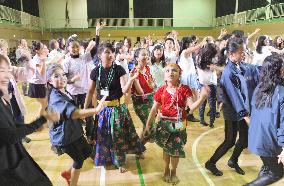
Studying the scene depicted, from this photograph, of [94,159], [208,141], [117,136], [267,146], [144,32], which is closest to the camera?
[267,146]

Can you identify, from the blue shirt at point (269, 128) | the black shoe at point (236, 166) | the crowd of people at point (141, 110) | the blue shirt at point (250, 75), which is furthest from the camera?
the black shoe at point (236, 166)

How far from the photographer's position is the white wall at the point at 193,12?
29.1m

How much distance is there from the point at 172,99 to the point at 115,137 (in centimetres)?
108

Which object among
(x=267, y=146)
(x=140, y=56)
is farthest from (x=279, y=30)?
(x=267, y=146)

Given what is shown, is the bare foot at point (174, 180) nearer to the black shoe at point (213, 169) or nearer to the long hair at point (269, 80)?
the black shoe at point (213, 169)

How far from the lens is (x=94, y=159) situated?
4.62m

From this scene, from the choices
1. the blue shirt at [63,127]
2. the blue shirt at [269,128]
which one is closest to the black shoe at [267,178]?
the blue shirt at [269,128]

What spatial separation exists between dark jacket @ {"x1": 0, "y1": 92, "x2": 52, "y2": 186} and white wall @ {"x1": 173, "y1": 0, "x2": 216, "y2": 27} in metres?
27.9

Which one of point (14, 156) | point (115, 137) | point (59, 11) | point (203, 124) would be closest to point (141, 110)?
point (115, 137)

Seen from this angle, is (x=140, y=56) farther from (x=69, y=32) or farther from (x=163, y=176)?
(x=69, y=32)

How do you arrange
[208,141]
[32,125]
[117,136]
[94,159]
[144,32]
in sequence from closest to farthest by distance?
[32,125]
[117,136]
[94,159]
[208,141]
[144,32]

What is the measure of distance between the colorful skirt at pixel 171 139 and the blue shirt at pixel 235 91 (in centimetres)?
72

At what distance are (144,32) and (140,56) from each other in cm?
2320

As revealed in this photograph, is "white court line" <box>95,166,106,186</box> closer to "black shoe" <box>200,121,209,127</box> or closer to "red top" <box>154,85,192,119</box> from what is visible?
"red top" <box>154,85,192,119</box>
